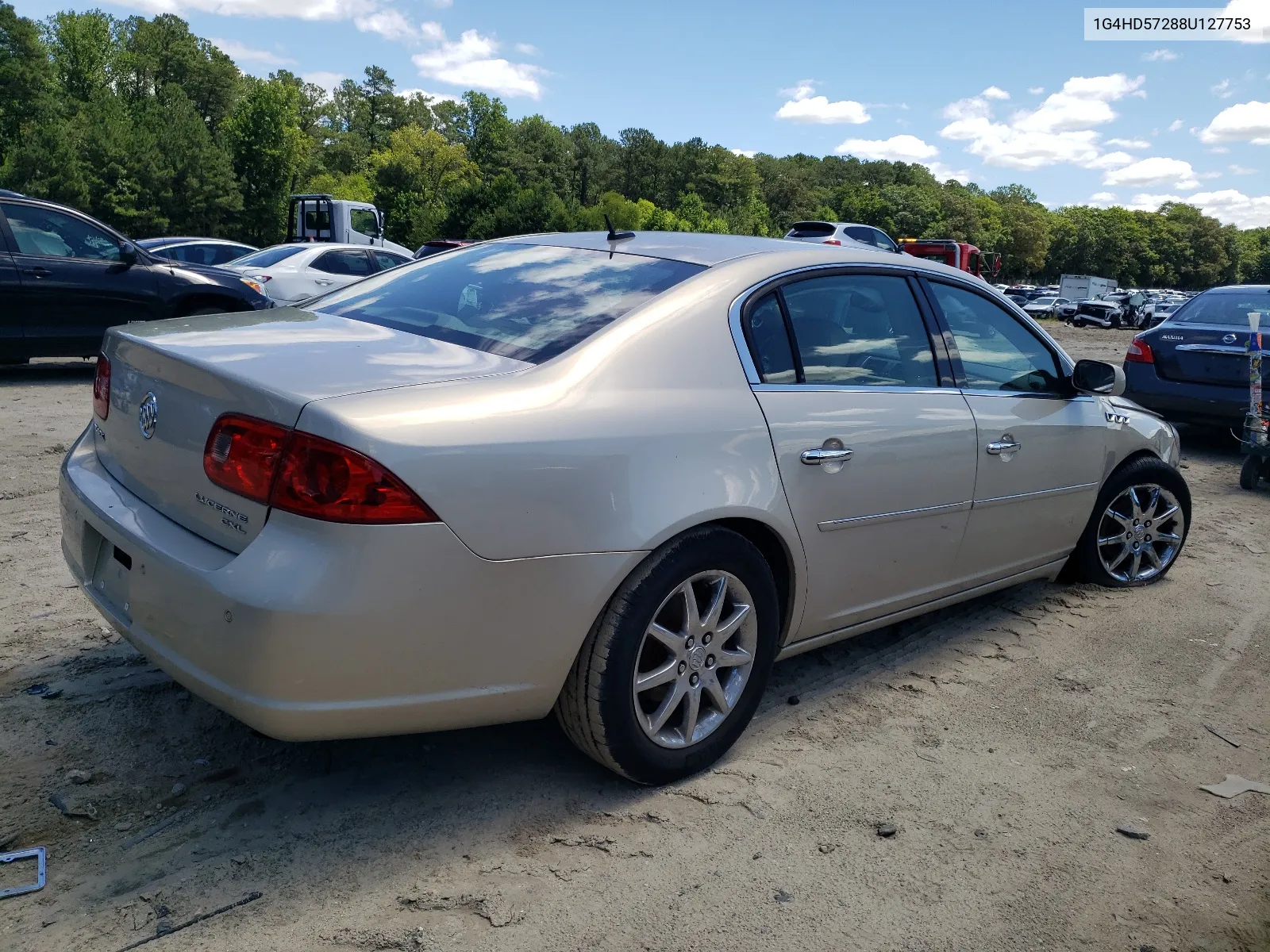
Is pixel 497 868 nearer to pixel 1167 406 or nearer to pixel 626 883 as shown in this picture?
pixel 626 883

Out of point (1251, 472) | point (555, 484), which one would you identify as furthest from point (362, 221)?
point (555, 484)

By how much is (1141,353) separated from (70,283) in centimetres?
956

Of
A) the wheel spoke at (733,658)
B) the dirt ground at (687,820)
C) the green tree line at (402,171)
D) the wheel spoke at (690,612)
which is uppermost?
the green tree line at (402,171)

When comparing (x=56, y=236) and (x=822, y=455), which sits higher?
(x=56, y=236)

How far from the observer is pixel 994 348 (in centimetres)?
404

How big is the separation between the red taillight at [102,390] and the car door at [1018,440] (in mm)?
2721

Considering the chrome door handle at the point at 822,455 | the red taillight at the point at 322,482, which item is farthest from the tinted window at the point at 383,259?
the red taillight at the point at 322,482

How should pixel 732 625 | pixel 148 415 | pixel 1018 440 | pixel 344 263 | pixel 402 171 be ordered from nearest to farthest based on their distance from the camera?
pixel 148 415
pixel 732 625
pixel 1018 440
pixel 344 263
pixel 402 171

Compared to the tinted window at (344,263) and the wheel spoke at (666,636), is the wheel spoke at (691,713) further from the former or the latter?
the tinted window at (344,263)

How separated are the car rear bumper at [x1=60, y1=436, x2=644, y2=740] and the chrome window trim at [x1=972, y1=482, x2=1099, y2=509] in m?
1.70

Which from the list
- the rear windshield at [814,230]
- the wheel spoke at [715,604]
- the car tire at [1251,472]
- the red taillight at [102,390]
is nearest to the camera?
the wheel spoke at [715,604]

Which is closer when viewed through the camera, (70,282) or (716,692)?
(716,692)

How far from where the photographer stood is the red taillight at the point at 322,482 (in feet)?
7.47

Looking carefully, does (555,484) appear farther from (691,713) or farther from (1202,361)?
(1202,361)
